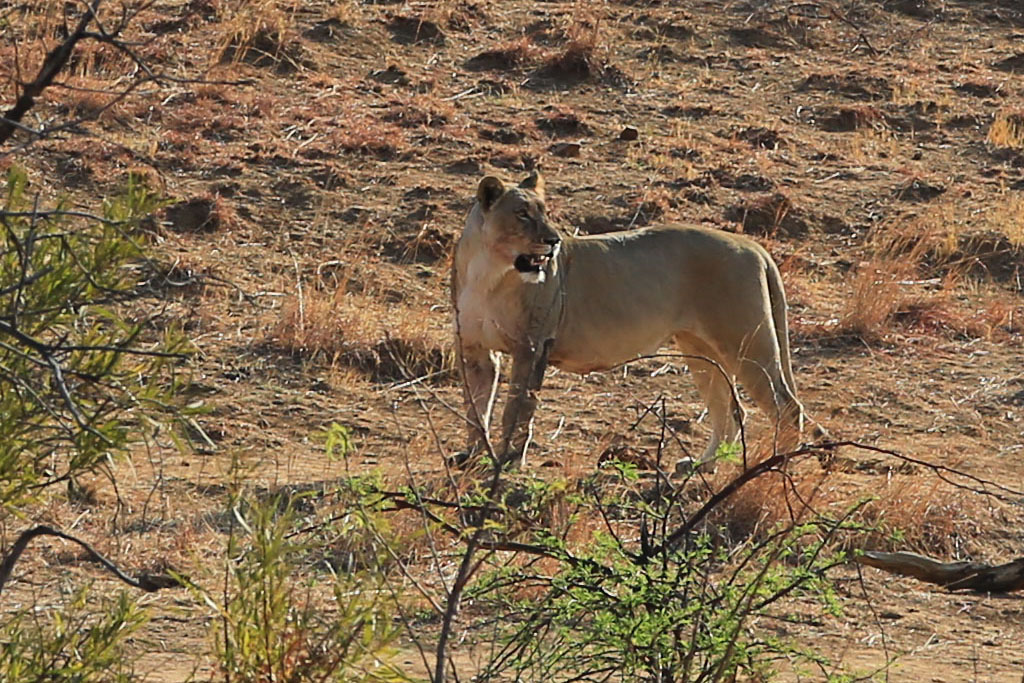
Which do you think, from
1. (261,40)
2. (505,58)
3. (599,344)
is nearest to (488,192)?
(599,344)

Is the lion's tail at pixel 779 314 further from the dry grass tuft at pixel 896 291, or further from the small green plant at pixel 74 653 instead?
the small green plant at pixel 74 653

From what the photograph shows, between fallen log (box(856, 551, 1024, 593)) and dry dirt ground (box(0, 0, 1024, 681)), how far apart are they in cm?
119

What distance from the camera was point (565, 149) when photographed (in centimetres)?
1606

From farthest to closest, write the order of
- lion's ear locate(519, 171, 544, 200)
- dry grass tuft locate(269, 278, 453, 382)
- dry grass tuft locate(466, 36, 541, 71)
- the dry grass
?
dry grass tuft locate(466, 36, 541, 71)
dry grass tuft locate(269, 278, 453, 382)
lion's ear locate(519, 171, 544, 200)
the dry grass

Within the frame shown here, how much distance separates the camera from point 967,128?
1764cm

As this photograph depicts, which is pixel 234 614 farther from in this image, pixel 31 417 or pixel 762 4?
pixel 762 4

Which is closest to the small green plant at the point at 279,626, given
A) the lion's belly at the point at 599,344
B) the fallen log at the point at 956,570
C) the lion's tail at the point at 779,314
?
the fallen log at the point at 956,570

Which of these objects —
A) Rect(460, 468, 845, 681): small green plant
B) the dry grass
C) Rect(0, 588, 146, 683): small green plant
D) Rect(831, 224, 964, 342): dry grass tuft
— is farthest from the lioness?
Rect(0, 588, 146, 683): small green plant

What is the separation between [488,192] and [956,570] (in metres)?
4.84

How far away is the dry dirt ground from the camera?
8.88 m

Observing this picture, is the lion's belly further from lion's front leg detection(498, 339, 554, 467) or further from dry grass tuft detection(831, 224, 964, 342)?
dry grass tuft detection(831, 224, 964, 342)

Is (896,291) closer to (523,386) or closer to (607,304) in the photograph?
(607,304)

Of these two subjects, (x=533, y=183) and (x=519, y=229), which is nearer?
(x=519, y=229)

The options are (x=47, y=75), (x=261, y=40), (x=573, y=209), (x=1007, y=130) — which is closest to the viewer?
(x=47, y=75)
